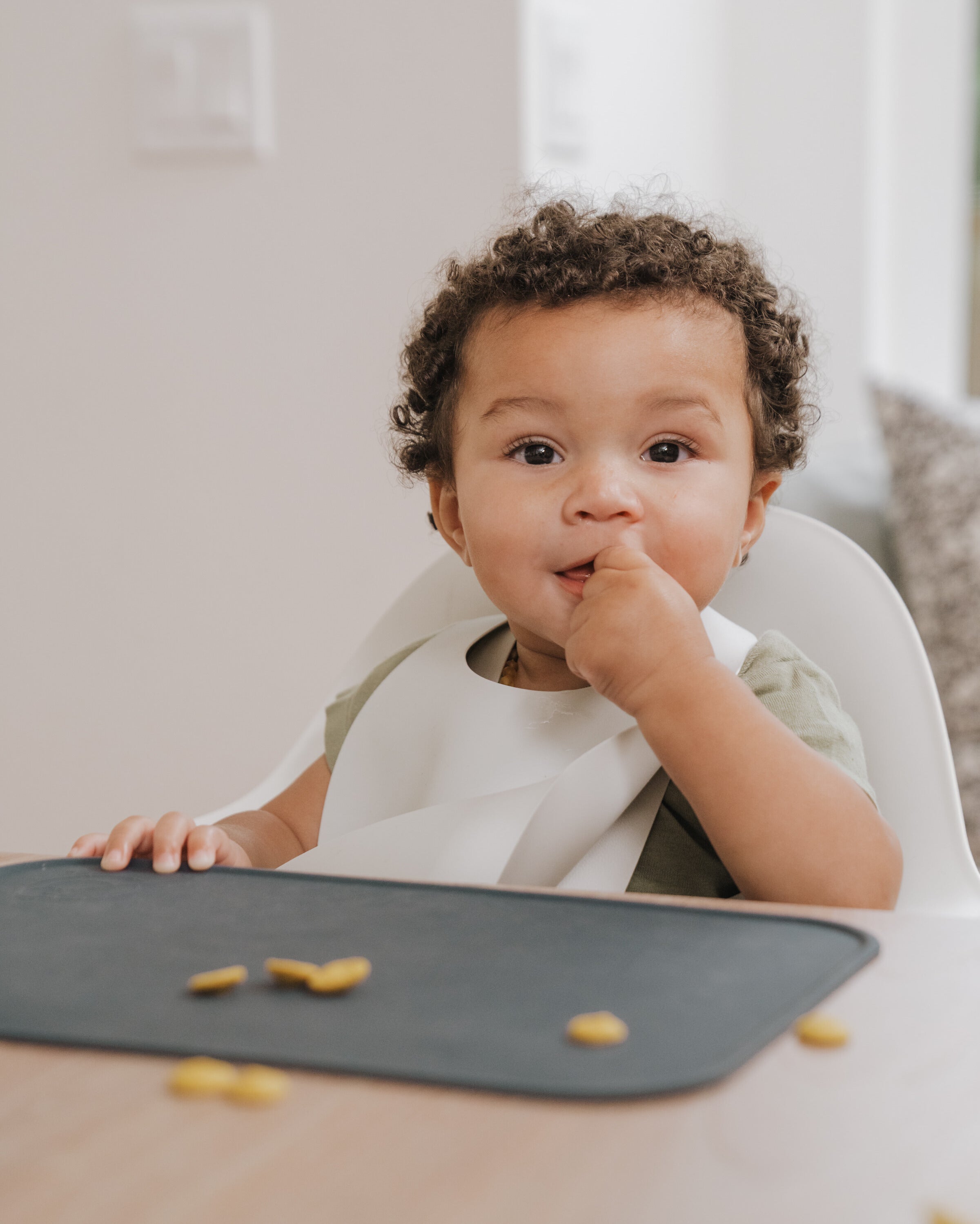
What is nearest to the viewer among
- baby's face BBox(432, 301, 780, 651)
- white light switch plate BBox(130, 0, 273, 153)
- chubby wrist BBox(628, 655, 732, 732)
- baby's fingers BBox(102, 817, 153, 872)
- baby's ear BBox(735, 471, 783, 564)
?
baby's fingers BBox(102, 817, 153, 872)

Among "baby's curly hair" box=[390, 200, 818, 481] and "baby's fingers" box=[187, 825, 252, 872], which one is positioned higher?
"baby's curly hair" box=[390, 200, 818, 481]

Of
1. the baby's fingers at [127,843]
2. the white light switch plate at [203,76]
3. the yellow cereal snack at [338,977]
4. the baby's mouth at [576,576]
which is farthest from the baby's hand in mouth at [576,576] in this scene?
the white light switch plate at [203,76]

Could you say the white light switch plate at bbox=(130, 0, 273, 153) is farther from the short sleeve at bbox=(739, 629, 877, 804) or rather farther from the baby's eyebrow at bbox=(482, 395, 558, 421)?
the short sleeve at bbox=(739, 629, 877, 804)

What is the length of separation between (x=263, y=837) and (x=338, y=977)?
582 millimetres

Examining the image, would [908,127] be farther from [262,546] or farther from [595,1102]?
[595,1102]

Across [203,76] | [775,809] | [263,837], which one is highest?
[203,76]

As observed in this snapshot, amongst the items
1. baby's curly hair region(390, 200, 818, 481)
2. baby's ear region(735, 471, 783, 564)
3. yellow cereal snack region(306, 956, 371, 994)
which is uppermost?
baby's curly hair region(390, 200, 818, 481)

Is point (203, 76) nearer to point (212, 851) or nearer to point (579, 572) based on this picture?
point (579, 572)

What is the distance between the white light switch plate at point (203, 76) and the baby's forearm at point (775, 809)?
1.14 m

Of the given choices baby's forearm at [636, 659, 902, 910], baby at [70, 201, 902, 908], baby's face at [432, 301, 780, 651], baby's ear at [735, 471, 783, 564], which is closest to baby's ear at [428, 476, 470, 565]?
baby at [70, 201, 902, 908]

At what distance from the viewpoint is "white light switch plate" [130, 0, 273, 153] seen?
156 cm

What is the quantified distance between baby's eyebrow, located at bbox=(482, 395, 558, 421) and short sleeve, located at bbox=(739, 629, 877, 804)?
0.76ft

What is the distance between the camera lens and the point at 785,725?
Result: 0.83 m

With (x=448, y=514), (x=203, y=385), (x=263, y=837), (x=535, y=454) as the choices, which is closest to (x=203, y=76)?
(x=203, y=385)
